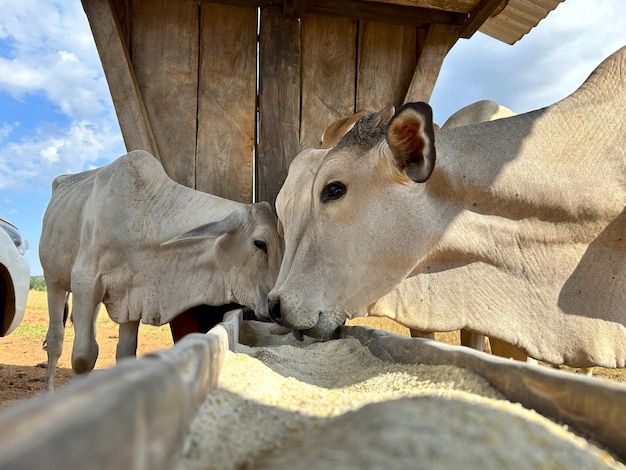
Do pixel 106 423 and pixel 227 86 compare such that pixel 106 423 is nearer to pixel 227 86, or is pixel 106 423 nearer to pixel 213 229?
pixel 213 229

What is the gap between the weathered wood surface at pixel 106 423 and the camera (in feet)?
1.18

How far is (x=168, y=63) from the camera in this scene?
379cm

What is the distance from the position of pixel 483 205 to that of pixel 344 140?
0.65 m

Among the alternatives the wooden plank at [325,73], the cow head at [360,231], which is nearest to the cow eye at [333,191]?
the cow head at [360,231]

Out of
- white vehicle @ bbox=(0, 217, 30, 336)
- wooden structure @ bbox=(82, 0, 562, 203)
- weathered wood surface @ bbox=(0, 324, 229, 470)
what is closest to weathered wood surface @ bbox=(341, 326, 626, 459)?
weathered wood surface @ bbox=(0, 324, 229, 470)

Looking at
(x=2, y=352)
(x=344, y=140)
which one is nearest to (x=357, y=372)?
(x=344, y=140)

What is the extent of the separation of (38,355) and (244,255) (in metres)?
6.82

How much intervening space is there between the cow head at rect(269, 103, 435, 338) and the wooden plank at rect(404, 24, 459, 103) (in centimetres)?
177

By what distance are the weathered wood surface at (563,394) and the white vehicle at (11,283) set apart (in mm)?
4062

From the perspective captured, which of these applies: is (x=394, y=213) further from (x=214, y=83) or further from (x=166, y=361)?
(x=214, y=83)

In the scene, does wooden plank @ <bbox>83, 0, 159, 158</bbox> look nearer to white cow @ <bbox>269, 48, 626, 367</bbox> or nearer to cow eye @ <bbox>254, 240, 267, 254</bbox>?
cow eye @ <bbox>254, 240, 267, 254</bbox>

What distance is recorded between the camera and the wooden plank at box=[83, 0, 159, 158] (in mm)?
3488

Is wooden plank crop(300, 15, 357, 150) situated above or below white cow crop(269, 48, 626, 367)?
above

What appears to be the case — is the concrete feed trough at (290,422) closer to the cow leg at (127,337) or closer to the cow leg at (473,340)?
the cow leg at (473,340)
